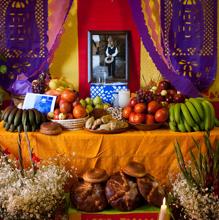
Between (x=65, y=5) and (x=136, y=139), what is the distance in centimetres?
185

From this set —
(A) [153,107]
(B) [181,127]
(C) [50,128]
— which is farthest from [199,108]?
(C) [50,128]

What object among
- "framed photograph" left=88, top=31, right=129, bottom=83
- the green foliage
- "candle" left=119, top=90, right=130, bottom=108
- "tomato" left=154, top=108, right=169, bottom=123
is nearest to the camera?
the green foliage

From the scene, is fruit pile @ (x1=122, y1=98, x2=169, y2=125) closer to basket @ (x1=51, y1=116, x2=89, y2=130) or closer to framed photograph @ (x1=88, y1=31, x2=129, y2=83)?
basket @ (x1=51, y1=116, x2=89, y2=130)

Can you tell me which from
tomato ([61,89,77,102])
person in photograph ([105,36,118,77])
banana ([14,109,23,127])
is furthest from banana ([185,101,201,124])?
person in photograph ([105,36,118,77])

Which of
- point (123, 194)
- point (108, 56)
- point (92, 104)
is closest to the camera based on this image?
point (123, 194)

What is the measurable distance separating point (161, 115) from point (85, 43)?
64.8 inches

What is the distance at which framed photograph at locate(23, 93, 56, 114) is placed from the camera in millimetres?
3353

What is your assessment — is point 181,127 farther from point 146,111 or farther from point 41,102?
point 41,102

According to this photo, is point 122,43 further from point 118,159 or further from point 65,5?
point 118,159

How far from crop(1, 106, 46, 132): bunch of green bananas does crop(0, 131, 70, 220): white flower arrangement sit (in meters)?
0.44

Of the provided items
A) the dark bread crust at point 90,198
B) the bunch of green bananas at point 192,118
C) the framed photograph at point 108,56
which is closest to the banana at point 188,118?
the bunch of green bananas at point 192,118

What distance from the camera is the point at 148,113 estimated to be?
10.5 feet

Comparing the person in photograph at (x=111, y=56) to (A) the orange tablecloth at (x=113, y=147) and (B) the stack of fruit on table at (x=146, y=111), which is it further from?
(A) the orange tablecloth at (x=113, y=147)

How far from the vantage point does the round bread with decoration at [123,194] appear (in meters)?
2.75
